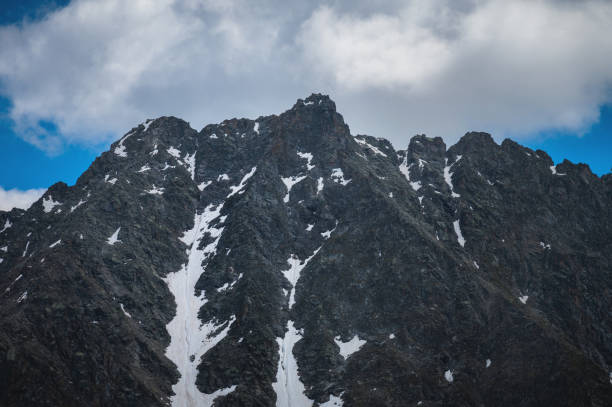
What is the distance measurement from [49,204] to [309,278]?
302 feet

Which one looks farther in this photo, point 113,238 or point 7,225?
point 7,225

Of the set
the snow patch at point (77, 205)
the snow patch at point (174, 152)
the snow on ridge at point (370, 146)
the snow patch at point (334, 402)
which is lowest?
the snow patch at point (334, 402)

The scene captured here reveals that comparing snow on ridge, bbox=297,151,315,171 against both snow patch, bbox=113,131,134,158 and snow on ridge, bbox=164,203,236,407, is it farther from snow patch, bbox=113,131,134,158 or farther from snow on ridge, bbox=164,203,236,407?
snow patch, bbox=113,131,134,158

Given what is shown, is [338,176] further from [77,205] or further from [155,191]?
[77,205]

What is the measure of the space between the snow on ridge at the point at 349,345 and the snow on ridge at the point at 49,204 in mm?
103221

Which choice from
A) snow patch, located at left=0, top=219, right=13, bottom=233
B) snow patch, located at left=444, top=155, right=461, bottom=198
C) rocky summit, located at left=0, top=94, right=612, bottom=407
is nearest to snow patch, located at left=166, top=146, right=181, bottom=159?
rocky summit, located at left=0, top=94, right=612, bottom=407

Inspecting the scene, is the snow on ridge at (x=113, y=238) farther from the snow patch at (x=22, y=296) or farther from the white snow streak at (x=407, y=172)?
the white snow streak at (x=407, y=172)

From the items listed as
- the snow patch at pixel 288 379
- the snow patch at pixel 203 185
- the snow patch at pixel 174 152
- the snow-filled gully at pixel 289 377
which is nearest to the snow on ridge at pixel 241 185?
the snow patch at pixel 203 185

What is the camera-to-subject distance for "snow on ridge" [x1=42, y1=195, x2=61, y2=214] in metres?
151

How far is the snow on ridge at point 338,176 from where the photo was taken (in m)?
151

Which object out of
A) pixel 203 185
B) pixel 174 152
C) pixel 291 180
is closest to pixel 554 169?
pixel 291 180

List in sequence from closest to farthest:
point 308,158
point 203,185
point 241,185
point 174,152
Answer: point 241,185 < point 203,185 < point 308,158 < point 174,152

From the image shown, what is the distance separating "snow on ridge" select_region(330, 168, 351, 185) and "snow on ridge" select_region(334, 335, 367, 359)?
58290 mm

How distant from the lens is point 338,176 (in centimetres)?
15400
